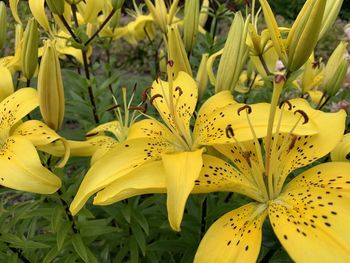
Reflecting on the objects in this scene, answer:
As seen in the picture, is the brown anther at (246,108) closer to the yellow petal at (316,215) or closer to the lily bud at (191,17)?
the yellow petal at (316,215)

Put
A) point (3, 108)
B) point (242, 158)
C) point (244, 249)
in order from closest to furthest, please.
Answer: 1. point (244, 249)
2. point (242, 158)
3. point (3, 108)

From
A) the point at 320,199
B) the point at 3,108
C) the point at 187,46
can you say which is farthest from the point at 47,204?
the point at 320,199

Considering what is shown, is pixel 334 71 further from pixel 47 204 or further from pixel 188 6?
pixel 47 204

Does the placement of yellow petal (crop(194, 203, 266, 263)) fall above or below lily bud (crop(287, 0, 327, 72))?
below

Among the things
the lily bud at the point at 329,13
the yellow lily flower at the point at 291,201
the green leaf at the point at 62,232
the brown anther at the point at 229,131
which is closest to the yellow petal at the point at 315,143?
the yellow lily flower at the point at 291,201

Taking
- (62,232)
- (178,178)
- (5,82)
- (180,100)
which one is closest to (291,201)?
(178,178)

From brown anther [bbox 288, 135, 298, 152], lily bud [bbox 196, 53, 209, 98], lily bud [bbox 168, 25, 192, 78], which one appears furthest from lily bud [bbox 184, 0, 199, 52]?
brown anther [bbox 288, 135, 298, 152]

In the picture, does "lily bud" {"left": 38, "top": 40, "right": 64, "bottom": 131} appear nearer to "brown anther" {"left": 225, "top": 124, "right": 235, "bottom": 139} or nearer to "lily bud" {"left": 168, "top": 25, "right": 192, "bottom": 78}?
"lily bud" {"left": 168, "top": 25, "right": 192, "bottom": 78}
